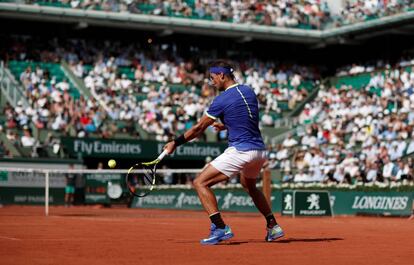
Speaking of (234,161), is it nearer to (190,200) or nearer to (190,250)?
(190,250)

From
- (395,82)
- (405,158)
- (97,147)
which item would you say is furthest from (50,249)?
(395,82)

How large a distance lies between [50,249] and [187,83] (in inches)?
1242

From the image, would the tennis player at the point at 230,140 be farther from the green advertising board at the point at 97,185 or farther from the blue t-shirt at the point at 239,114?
the green advertising board at the point at 97,185

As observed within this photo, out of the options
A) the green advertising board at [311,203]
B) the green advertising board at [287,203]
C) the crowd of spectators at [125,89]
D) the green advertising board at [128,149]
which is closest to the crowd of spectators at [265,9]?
the crowd of spectators at [125,89]

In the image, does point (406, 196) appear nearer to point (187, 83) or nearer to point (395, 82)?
point (395, 82)

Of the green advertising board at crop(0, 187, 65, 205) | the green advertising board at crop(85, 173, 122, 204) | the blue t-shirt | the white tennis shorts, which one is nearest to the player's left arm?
the blue t-shirt

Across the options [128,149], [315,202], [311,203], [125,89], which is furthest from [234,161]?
[125,89]

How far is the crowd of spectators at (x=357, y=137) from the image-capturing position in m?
30.5

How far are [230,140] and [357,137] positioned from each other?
23710 millimetres

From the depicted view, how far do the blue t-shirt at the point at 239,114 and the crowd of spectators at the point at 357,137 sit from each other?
17.5 meters

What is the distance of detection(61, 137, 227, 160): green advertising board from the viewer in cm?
3562

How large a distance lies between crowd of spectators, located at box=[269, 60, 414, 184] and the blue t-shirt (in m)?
17.5

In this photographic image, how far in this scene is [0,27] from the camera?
40.3 metres

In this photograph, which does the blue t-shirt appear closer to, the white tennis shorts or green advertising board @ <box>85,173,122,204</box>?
the white tennis shorts
